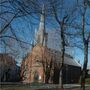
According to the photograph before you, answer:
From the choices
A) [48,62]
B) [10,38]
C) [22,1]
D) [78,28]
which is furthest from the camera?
[48,62]

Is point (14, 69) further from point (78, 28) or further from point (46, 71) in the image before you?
point (78, 28)

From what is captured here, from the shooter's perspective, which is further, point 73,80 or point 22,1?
point 73,80

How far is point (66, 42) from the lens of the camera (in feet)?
110

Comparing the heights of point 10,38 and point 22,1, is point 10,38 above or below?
below

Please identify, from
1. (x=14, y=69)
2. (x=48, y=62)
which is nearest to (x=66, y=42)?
(x=48, y=62)

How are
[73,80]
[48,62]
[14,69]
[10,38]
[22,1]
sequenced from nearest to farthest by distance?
1. [22,1]
2. [10,38]
3. [48,62]
4. [14,69]
5. [73,80]

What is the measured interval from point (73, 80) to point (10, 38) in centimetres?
9660

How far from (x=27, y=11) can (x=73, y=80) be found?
99093 millimetres

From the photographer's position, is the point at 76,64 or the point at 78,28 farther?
the point at 76,64

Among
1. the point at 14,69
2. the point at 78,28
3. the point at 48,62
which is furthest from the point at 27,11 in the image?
the point at 14,69

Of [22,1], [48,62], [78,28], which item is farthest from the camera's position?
[48,62]

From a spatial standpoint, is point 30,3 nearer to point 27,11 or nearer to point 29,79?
point 27,11

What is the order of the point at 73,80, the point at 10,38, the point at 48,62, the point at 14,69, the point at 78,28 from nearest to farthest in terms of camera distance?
the point at 10,38 < the point at 78,28 < the point at 48,62 < the point at 14,69 < the point at 73,80

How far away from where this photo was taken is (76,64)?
393 ft
